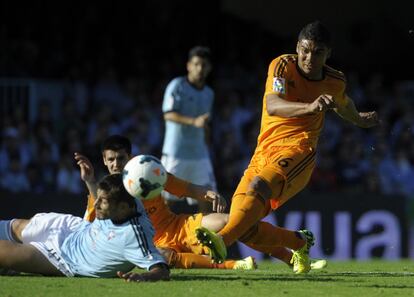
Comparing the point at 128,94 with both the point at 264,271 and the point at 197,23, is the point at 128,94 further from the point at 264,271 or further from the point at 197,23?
the point at 264,271

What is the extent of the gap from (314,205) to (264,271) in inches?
191

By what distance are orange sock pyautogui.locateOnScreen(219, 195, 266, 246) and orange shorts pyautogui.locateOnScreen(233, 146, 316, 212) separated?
0.18 metres

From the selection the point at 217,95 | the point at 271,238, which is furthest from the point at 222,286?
the point at 217,95

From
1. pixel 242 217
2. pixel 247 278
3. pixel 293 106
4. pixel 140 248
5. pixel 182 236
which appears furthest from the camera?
pixel 182 236

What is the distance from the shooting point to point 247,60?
20375 millimetres

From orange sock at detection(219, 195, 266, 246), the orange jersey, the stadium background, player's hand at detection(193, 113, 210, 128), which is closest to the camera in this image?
orange sock at detection(219, 195, 266, 246)

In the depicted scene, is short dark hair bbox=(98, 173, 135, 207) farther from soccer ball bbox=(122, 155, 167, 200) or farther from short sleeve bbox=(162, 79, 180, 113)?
short sleeve bbox=(162, 79, 180, 113)

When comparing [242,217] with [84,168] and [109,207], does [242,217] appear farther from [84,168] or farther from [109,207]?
[84,168]

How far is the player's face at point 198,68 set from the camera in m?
12.6

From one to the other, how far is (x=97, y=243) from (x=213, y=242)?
2.69 ft

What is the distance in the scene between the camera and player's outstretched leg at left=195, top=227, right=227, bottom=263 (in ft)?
25.6

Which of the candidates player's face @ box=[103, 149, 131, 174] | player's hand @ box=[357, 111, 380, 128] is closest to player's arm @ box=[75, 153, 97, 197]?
player's face @ box=[103, 149, 131, 174]

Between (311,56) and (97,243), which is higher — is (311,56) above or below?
above

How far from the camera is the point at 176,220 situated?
966 centimetres
